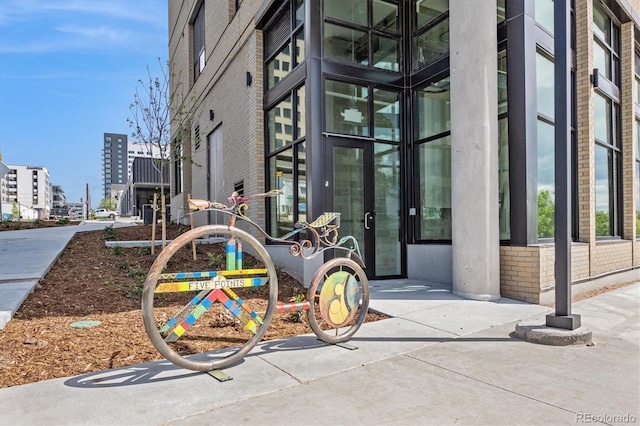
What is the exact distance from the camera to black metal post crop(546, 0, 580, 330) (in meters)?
4.24

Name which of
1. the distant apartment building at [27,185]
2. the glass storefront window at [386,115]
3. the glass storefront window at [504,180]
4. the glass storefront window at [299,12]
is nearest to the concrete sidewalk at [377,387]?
the glass storefront window at [504,180]

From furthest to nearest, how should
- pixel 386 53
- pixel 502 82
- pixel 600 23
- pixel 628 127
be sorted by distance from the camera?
pixel 628 127, pixel 600 23, pixel 386 53, pixel 502 82

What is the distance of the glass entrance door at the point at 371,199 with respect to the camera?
24.8 ft

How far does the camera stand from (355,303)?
4.11 meters

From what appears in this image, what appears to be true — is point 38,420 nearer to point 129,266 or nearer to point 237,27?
point 129,266

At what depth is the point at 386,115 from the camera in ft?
26.6

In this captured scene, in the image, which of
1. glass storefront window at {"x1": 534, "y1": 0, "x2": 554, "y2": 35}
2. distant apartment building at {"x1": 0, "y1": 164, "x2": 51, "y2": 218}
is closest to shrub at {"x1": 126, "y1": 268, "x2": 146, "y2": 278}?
glass storefront window at {"x1": 534, "y1": 0, "x2": 554, "y2": 35}

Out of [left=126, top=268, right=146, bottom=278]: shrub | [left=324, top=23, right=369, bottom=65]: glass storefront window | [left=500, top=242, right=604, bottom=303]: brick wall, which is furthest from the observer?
[left=324, top=23, right=369, bottom=65]: glass storefront window

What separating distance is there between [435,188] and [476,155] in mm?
1807

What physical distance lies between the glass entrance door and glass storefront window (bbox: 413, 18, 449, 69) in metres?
1.74

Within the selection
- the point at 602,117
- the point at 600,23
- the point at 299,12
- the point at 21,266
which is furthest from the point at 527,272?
the point at 21,266

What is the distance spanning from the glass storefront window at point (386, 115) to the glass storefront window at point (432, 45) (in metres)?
0.80

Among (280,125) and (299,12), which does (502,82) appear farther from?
(280,125)

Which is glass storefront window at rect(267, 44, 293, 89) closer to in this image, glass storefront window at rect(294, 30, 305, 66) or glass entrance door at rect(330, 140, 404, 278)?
glass storefront window at rect(294, 30, 305, 66)
